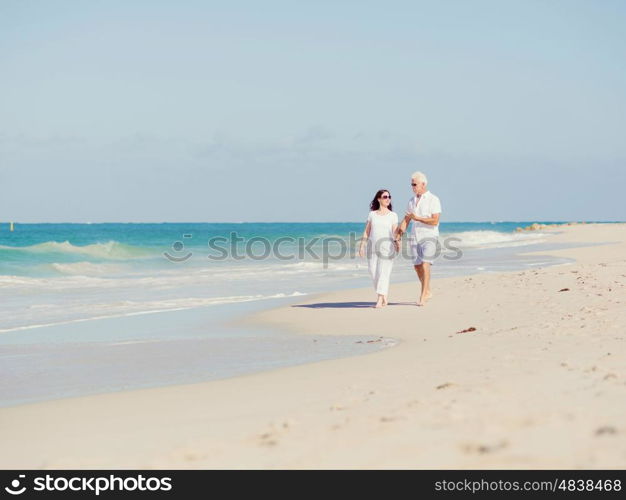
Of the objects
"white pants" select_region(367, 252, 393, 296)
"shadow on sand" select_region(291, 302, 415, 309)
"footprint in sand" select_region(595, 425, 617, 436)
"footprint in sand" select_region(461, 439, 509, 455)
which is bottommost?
"shadow on sand" select_region(291, 302, 415, 309)

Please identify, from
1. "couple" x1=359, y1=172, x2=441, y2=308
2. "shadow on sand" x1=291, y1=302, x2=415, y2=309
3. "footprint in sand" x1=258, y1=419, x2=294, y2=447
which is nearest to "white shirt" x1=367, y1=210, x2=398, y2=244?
"couple" x1=359, y1=172, x2=441, y2=308

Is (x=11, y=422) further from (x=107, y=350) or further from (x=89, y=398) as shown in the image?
(x=107, y=350)

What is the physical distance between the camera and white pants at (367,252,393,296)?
38.1 feet

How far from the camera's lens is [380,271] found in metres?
11.6

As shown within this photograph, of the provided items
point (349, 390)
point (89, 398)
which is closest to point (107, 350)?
point (89, 398)

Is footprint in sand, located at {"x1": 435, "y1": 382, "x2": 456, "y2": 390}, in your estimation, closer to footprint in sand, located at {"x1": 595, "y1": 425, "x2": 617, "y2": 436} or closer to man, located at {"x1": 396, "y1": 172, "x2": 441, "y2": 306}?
footprint in sand, located at {"x1": 595, "y1": 425, "x2": 617, "y2": 436}

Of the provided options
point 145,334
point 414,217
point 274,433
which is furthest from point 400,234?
point 274,433

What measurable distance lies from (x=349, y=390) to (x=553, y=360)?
164 centimetres

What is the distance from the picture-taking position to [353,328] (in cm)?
972

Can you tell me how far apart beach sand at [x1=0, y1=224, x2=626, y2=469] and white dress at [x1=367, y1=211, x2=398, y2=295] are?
3063 mm

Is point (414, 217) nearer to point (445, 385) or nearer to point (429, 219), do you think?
point (429, 219)

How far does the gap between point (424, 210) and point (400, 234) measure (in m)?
0.58

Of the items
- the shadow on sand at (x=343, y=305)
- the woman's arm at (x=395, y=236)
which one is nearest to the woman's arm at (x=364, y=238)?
the woman's arm at (x=395, y=236)
